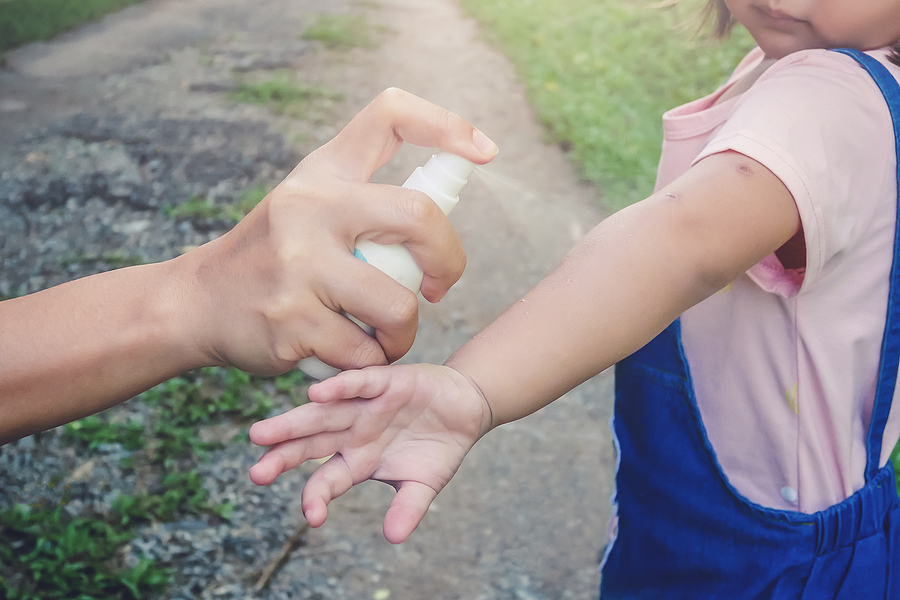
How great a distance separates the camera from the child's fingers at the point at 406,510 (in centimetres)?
84

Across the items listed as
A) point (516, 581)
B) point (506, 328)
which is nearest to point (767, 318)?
point (506, 328)

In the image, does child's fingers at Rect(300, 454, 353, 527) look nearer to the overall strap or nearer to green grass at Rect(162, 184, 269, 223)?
the overall strap

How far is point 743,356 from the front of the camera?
1.13 m

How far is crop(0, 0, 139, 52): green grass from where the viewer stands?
6.05 meters

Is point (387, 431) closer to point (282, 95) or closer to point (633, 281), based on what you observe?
point (633, 281)

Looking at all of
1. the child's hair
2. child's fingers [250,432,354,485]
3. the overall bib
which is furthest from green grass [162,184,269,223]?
child's fingers [250,432,354,485]

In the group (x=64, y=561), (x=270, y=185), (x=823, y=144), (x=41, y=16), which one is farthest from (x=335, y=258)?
(x=41, y=16)

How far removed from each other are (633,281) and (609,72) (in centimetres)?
510

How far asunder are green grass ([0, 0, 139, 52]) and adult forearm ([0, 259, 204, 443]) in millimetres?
5960

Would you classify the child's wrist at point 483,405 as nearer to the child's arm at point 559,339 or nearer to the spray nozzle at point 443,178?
the child's arm at point 559,339

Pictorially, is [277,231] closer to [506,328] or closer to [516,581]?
[506,328]

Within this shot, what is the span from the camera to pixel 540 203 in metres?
4.16

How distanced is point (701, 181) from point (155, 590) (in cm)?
183

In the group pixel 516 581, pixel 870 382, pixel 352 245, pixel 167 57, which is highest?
pixel 352 245
